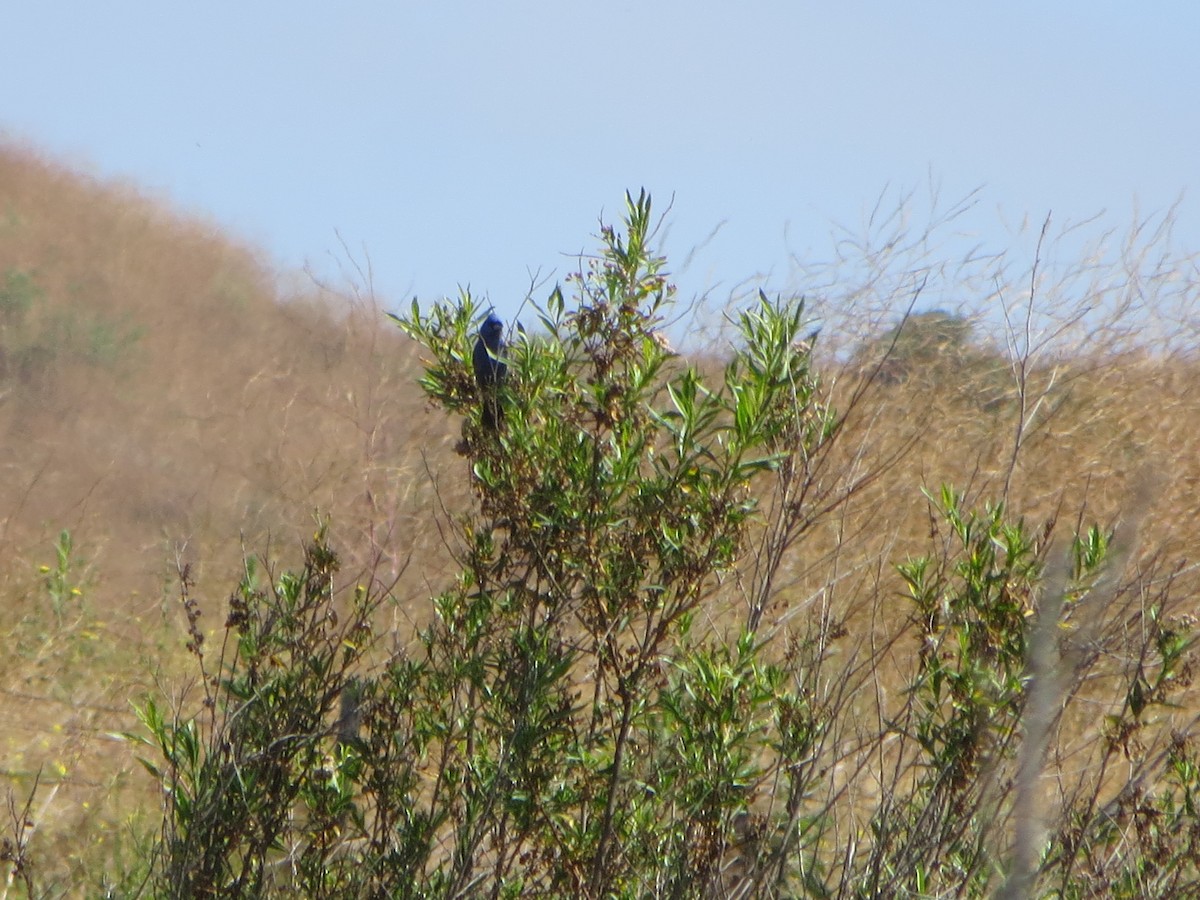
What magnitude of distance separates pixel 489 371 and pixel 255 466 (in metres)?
7.41

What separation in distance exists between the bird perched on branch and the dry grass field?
1541 millimetres

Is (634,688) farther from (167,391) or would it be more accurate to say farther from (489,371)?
(167,391)

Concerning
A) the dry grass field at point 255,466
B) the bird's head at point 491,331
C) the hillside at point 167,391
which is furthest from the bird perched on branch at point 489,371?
the hillside at point 167,391

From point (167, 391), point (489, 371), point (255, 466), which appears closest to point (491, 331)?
point (489, 371)

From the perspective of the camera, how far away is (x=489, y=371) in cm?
319

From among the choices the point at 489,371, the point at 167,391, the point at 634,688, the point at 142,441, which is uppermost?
the point at 489,371

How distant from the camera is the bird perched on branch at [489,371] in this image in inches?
124

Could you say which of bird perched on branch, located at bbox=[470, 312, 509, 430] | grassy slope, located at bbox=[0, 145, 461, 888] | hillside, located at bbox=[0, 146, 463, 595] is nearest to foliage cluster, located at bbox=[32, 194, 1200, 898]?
bird perched on branch, located at bbox=[470, 312, 509, 430]

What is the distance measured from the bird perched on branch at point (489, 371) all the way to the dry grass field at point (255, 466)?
1.54 m

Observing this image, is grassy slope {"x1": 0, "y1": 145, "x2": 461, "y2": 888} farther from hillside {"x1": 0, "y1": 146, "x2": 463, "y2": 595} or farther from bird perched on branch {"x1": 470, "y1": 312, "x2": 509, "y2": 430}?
bird perched on branch {"x1": 470, "y1": 312, "x2": 509, "y2": 430}

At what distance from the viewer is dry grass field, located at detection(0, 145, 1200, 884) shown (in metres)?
6.73

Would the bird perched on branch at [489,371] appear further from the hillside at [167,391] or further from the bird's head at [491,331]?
the hillside at [167,391]

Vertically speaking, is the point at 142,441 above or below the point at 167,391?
below

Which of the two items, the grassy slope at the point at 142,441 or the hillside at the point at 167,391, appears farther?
the hillside at the point at 167,391
